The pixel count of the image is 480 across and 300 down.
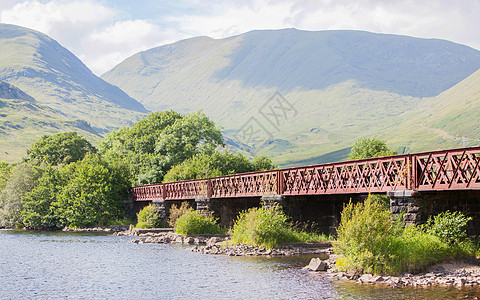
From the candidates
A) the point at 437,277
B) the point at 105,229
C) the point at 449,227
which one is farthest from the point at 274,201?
the point at 105,229

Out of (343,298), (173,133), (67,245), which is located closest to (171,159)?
(173,133)

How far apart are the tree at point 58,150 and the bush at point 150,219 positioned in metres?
26.7

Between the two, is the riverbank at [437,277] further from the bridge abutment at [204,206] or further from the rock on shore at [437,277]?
the bridge abutment at [204,206]

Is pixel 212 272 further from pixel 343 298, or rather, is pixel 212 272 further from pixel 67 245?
pixel 67 245

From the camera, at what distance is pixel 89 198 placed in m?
64.4

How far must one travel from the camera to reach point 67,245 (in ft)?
148

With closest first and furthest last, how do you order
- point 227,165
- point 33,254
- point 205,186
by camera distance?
point 33,254, point 205,186, point 227,165

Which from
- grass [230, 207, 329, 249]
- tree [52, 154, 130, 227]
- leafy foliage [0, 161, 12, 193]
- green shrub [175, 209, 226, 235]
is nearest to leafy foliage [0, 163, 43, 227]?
tree [52, 154, 130, 227]

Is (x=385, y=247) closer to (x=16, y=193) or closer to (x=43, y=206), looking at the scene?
(x=43, y=206)

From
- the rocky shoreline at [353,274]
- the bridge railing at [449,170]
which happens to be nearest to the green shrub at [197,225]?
the rocky shoreline at [353,274]

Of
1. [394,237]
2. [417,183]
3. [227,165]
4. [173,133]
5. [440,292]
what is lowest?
[440,292]

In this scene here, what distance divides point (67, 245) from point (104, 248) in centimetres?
474

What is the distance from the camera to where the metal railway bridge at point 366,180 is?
24781mm

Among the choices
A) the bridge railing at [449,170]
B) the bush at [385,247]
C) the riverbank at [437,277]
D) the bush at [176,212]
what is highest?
the bridge railing at [449,170]
